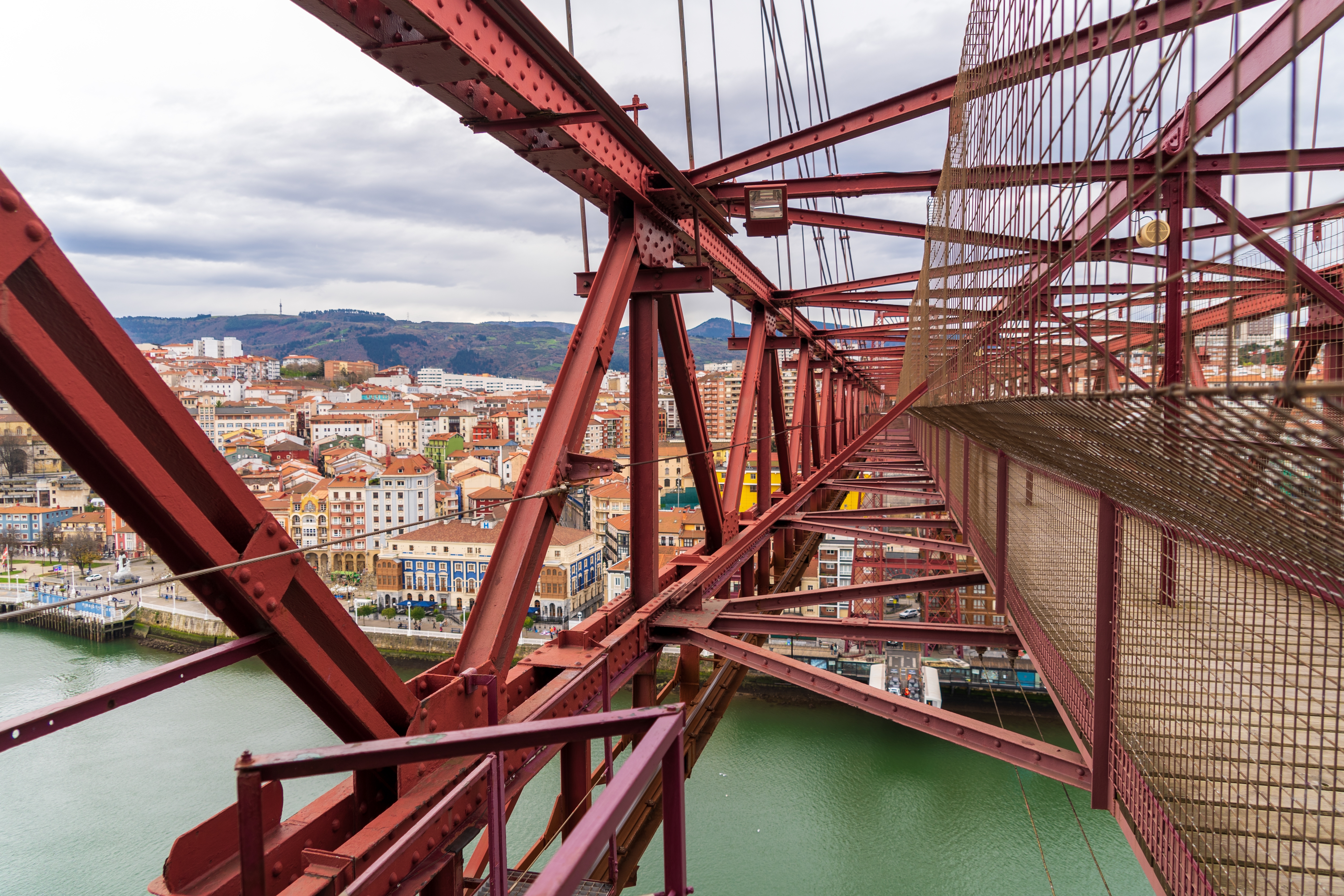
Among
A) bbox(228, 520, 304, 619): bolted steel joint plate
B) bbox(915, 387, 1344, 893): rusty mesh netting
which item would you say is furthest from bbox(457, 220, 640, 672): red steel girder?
bbox(915, 387, 1344, 893): rusty mesh netting

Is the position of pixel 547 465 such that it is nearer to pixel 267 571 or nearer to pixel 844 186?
pixel 267 571

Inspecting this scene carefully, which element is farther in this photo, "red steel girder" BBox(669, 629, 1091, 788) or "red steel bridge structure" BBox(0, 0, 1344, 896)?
"red steel girder" BBox(669, 629, 1091, 788)

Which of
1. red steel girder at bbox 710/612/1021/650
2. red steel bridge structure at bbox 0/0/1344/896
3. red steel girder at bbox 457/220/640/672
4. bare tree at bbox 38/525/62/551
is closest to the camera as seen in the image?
red steel bridge structure at bbox 0/0/1344/896

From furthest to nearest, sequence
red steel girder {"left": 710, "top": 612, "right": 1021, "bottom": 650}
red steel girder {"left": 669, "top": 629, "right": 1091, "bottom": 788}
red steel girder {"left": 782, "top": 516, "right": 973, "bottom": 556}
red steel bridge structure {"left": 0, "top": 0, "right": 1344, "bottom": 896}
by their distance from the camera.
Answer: red steel girder {"left": 782, "top": 516, "right": 973, "bottom": 556} < red steel girder {"left": 710, "top": 612, "right": 1021, "bottom": 650} < red steel girder {"left": 669, "top": 629, "right": 1091, "bottom": 788} < red steel bridge structure {"left": 0, "top": 0, "right": 1344, "bottom": 896}

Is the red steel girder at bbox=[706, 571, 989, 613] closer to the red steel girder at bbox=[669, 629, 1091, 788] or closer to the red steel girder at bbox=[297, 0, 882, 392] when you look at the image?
the red steel girder at bbox=[669, 629, 1091, 788]

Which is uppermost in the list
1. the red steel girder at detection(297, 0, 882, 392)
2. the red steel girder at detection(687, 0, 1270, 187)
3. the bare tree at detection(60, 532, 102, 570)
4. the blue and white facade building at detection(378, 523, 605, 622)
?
the red steel girder at detection(687, 0, 1270, 187)

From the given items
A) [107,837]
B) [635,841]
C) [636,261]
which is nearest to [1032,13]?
[636,261]

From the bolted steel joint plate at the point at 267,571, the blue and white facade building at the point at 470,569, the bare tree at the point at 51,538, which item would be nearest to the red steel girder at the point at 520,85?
the bolted steel joint plate at the point at 267,571

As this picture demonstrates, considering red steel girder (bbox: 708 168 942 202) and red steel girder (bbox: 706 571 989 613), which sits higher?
red steel girder (bbox: 708 168 942 202)
